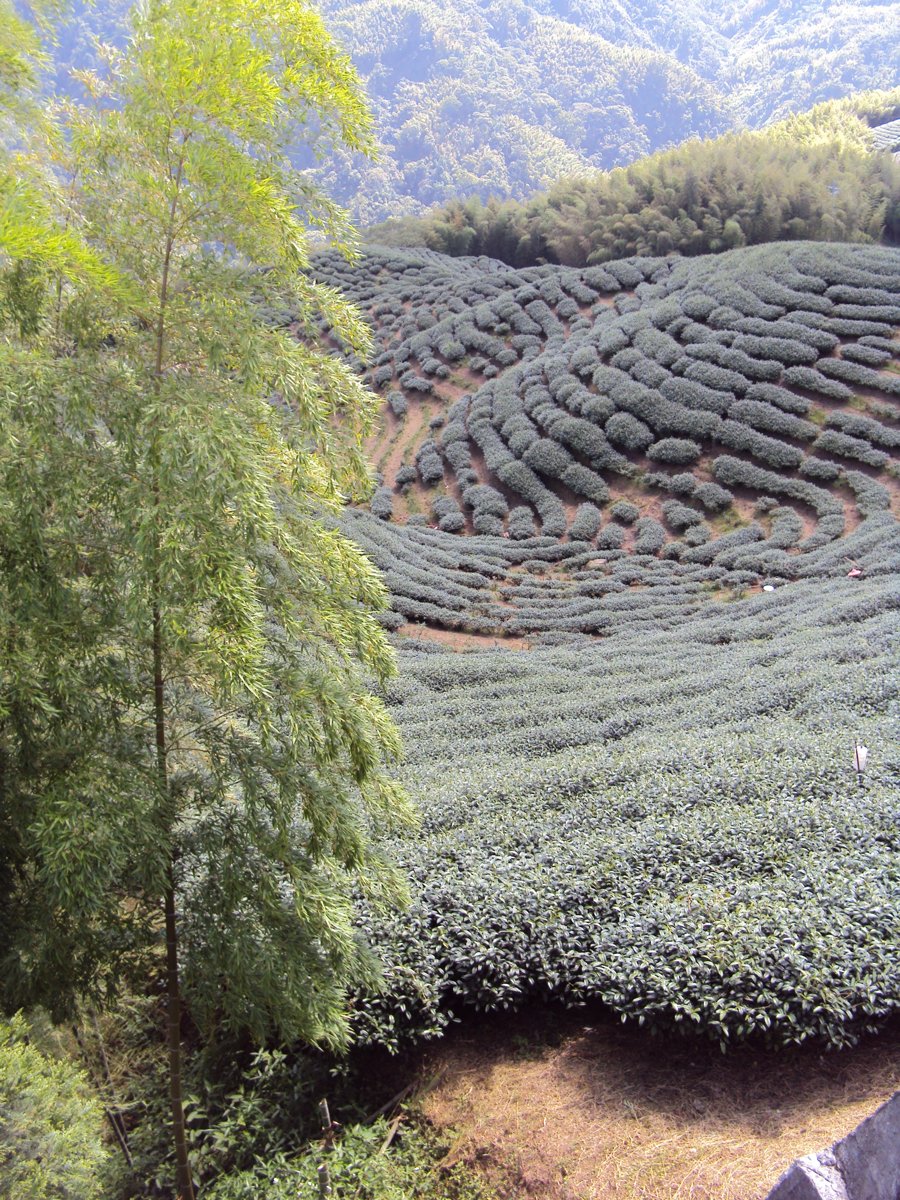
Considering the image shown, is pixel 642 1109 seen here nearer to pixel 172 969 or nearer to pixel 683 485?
pixel 172 969

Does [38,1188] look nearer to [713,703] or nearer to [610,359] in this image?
[713,703]

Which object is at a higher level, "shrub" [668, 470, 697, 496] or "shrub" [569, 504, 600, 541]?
"shrub" [668, 470, 697, 496]

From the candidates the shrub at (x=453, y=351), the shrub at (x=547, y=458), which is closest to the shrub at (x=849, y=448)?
the shrub at (x=547, y=458)

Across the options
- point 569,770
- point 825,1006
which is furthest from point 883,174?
point 825,1006

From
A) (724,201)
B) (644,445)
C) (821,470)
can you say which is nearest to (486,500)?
(644,445)

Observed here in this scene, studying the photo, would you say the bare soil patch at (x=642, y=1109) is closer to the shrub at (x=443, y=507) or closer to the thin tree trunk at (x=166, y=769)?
the thin tree trunk at (x=166, y=769)

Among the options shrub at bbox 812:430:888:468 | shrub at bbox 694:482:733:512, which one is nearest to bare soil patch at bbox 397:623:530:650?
shrub at bbox 694:482:733:512

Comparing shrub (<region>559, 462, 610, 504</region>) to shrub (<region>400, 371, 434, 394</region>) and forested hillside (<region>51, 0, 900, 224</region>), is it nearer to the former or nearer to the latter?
shrub (<region>400, 371, 434, 394</region>)
